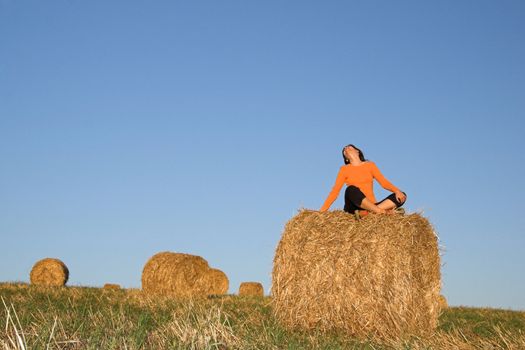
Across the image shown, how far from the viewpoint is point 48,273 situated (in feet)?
86.0

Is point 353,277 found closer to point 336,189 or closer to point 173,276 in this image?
→ point 336,189

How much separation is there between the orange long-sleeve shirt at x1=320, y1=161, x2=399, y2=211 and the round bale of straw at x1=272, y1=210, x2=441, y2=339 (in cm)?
67

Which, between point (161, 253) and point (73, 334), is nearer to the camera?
point (73, 334)

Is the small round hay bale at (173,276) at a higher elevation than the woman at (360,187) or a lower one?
lower

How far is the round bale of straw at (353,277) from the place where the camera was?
918 centimetres

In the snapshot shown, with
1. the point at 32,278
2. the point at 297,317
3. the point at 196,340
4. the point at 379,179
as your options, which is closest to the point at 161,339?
the point at 196,340

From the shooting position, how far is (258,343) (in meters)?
5.74

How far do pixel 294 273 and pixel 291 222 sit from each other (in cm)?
86

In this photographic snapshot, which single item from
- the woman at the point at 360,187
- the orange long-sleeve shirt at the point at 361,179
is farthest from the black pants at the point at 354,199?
the orange long-sleeve shirt at the point at 361,179

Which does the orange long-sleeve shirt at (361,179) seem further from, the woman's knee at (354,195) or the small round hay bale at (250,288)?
the small round hay bale at (250,288)

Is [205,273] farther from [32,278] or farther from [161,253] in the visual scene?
[32,278]

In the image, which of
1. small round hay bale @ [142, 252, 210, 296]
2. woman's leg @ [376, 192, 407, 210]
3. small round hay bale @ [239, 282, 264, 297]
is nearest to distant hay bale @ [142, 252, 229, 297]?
small round hay bale @ [142, 252, 210, 296]

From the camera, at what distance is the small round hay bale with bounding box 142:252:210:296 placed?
60.3ft

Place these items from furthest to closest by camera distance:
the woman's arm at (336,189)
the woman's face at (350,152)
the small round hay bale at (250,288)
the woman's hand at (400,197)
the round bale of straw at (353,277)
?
1. the small round hay bale at (250,288)
2. the woman's face at (350,152)
3. the woman's arm at (336,189)
4. the woman's hand at (400,197)
5. the round bale of straw at (353,277)
